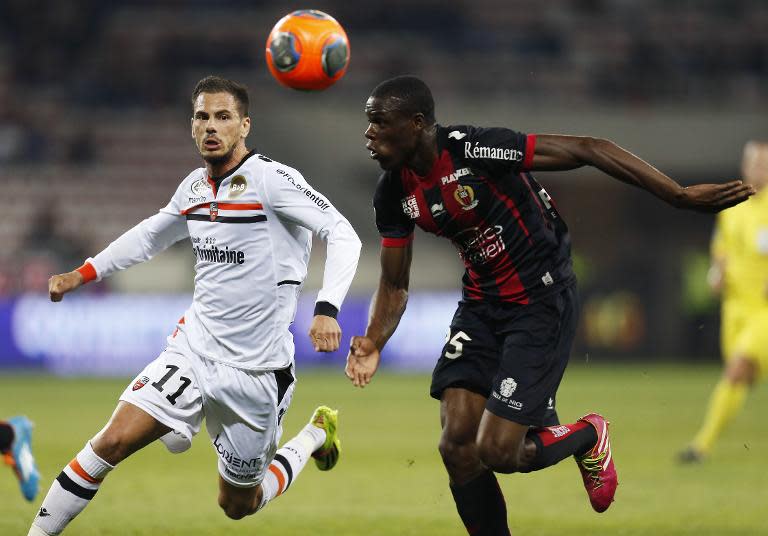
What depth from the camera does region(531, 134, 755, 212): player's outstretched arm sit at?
538cm

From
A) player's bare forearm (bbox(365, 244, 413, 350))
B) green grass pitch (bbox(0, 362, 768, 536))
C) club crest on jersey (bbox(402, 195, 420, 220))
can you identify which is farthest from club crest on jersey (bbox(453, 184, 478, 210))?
green grass pitch (bbox(0, 362, 768, 536))

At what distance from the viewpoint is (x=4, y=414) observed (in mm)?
13438

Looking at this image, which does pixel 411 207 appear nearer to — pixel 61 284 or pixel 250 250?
pixel 250 250

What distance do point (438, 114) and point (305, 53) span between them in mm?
18512

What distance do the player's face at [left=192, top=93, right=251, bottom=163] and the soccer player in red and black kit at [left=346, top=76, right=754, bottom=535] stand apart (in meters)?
0.66

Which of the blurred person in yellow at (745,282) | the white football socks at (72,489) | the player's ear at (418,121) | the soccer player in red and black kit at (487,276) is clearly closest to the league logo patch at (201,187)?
the soccer player in red and black kit at (487,276)

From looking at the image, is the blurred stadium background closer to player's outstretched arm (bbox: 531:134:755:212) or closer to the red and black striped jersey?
the red and black striped jersey

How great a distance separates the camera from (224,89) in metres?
5.98

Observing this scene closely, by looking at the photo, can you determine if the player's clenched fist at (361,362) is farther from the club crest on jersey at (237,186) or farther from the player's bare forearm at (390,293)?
the club crest on jersey at (237,186)

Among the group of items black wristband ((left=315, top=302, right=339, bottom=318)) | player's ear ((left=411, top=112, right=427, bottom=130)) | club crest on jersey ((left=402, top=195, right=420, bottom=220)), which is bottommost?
black wristband ((left=315, top=302, right=339, bottom=318))

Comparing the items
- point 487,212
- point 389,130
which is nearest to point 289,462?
point 487,212

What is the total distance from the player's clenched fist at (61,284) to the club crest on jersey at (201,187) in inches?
27.5

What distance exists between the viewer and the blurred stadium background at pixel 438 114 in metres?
21.0

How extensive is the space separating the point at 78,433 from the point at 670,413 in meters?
6.65
